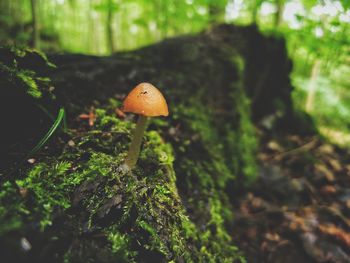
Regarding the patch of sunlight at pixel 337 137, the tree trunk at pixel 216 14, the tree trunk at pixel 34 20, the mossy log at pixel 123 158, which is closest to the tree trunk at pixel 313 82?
the patch of sunlight at pixel 337 137

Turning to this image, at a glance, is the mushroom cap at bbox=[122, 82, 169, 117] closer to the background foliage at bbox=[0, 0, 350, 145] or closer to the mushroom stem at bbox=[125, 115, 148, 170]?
the mushroom stem at bbox=[125, 115, 148, 170]

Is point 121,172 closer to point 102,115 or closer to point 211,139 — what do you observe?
point 102,115

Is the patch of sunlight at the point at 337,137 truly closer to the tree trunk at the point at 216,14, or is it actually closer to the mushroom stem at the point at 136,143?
the tree trunk at the point at 216,14

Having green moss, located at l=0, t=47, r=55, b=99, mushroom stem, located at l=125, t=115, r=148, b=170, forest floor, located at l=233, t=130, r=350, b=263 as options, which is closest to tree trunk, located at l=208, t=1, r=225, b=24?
forest floor, located at l=233, t=130, r=350, b=263

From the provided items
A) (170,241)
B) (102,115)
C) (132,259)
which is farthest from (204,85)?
(132,259)

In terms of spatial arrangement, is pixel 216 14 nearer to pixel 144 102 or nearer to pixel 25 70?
pixel 25 70

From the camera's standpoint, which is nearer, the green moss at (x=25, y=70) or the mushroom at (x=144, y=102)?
the mushroom at (x=144, y=102)

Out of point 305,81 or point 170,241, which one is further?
point 305,81
